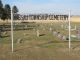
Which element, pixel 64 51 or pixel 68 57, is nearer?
pixel 68 57

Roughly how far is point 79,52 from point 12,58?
202 inches

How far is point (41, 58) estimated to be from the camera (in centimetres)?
1692

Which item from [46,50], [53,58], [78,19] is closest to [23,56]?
[53,58]

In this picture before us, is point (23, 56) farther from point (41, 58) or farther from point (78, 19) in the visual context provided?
point (78, 19)

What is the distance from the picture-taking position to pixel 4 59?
1656 cm

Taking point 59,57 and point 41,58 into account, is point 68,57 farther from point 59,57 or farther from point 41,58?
point 41,58

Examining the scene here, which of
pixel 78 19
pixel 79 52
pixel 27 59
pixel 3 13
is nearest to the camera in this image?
pixel 27 59

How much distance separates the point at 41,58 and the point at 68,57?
1640mm

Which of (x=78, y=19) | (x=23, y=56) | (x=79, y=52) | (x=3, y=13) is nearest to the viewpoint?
(x=23, y=56)

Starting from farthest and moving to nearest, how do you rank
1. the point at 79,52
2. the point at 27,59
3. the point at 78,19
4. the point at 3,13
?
1. the point at 78,19
2. the point at 3,13
3. the point at 79,52
4. the point at 27,59

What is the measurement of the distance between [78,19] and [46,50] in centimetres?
9581

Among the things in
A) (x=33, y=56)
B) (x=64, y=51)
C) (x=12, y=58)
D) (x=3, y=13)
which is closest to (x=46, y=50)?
(x=64, y=51)

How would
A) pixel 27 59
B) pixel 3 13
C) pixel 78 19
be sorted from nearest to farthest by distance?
pixel 27 59 → pixel 3 13 → pixel 78 19

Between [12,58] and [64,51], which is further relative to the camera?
[64,51]
